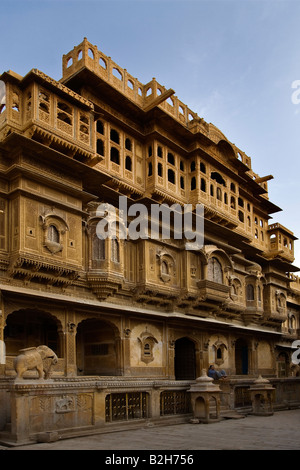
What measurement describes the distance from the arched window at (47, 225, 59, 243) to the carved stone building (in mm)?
41

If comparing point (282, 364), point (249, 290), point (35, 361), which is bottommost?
point (282, 364)

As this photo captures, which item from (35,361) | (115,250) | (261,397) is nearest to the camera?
(35,361)

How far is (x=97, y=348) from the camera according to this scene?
2211cm

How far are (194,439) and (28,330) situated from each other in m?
9.66

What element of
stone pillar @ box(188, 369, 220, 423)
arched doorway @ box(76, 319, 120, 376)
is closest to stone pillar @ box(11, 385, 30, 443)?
stone pillar @ box(188, 369, 220, 423)

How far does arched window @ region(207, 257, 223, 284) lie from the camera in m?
25.8

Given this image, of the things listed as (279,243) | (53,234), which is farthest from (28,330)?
(279,243)

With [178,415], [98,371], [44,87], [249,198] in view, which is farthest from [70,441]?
[249,198]

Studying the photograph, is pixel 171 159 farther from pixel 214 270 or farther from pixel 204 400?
pixel 204 400

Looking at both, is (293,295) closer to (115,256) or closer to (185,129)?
(185,129)

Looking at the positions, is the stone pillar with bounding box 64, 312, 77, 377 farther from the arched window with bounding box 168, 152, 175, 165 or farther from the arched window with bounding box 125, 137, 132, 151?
the arched window with bounding box 168, 152, 175, 165

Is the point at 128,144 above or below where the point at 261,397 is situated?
above

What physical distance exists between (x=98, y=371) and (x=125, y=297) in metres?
3.34

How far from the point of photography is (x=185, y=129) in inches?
1010
